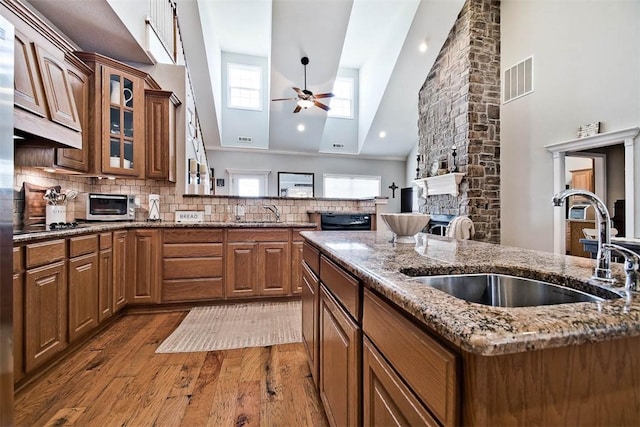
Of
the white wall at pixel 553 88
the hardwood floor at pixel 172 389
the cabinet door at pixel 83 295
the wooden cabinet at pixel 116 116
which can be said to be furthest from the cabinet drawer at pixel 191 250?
the white wall at pixel 553 88

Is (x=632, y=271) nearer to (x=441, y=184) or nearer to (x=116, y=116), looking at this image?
(x=116, y=116)

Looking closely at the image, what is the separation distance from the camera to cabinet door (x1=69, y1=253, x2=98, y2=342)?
7.23 ft

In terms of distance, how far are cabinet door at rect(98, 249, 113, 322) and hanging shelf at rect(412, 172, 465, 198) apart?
16.3 ft

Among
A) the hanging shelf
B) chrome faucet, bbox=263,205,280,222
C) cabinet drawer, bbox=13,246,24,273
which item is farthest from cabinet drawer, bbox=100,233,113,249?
the hanging shelf

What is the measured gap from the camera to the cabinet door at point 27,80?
70.8 inches

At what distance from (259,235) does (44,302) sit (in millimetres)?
1834

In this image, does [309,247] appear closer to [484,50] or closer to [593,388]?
[593,388]

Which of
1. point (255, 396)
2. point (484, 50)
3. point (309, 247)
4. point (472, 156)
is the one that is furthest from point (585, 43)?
point (255, 396)

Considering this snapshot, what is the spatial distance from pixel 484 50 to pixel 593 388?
6.02 m

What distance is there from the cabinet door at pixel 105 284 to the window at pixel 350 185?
663 cm

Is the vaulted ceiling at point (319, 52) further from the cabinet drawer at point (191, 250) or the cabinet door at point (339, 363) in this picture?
the cabinet door at point (339, 363)

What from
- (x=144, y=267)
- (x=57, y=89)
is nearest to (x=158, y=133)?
(x=57, y=89)

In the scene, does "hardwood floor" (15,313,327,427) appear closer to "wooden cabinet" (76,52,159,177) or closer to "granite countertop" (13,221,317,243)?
"granite countertop" (13,221,317,243)

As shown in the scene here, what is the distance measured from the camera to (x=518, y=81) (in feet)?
16.1
